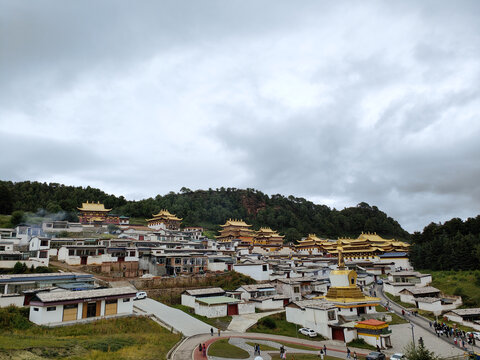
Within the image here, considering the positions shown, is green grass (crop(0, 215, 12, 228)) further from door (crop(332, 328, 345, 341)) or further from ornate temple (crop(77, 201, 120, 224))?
door (crop(332, 328, 345, 341))

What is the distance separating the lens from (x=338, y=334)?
31312 mm

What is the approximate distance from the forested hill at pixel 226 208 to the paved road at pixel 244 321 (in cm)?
6098

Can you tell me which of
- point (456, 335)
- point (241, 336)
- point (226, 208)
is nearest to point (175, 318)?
point (241, 336)

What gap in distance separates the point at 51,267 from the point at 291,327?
25.8 meters

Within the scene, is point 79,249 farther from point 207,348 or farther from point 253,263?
point 207,348

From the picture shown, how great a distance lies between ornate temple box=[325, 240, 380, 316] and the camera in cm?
3616

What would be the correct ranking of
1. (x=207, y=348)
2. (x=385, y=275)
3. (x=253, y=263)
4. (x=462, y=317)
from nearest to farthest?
(x=207, y=348) → (x=462, y=317) → (x=253, y=263) → (x=385, y=275)

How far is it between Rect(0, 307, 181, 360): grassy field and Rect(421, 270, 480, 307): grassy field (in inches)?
1518

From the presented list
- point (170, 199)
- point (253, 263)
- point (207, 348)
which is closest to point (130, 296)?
point (207, 348)

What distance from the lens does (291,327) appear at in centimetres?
3384

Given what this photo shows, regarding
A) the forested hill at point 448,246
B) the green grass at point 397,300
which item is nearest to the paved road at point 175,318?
the green grass at point 397,300

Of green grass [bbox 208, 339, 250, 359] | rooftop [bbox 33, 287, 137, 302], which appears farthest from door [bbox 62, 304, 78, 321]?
green grass [bbox 208, 339, 250, 359]

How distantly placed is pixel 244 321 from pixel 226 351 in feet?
33.2

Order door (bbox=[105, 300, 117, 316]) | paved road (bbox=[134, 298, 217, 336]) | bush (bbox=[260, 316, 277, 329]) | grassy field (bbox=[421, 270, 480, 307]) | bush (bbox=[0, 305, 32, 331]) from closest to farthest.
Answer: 1. bush (bbox=[0, 305, 32, 331])
2. paved road (bbox=[134, 298, 217, 336])
3. door (bbox=[105, 300, 117, 316])
4. bush (bbox=[260, 316, 277, 329])
5. grassy field (bbox=[421, 270, 480, 307])
